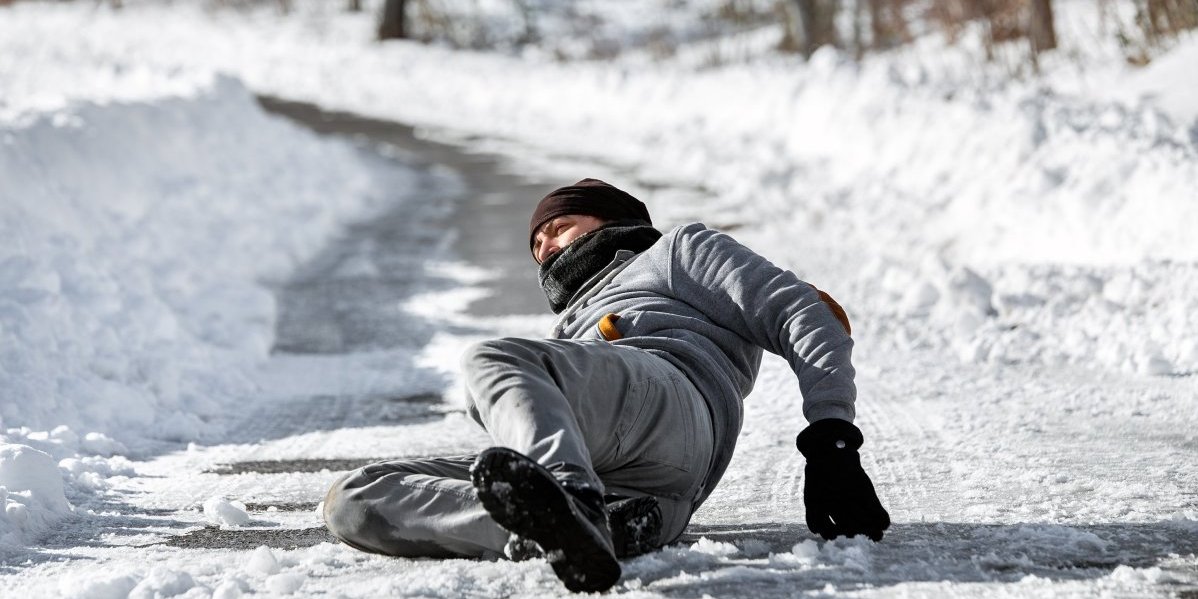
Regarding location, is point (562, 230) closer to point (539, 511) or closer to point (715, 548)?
point (715, 548)

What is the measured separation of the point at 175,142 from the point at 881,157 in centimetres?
509

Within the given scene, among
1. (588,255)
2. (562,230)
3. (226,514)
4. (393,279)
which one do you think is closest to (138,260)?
(393,279)

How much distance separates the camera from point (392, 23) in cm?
2917

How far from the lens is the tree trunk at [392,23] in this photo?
95.5ft

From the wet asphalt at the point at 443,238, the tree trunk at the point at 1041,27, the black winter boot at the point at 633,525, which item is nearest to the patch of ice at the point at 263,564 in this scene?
the black winter boot at the point at 633,525

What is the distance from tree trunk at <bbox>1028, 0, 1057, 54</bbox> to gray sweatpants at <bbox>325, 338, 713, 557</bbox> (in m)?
11.8

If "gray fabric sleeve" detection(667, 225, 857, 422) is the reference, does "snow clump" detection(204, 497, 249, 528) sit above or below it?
below

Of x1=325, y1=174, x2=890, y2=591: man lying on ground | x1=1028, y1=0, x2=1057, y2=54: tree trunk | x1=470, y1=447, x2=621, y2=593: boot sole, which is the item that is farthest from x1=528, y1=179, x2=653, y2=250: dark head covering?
x1=1028, y1=0, x2=1057, y2=54: tree trunk

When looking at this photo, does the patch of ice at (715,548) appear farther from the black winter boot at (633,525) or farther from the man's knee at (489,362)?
the man's knee at (489,362)

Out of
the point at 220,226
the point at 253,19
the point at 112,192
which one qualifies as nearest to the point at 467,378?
the point at 112,192

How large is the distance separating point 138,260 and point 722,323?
14.7 ft

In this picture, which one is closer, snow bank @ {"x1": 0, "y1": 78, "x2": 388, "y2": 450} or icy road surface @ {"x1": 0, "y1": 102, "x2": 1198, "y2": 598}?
icy road surface @ {"x1": 0, "y1": 102, "x2": 1198, "y2": 598}

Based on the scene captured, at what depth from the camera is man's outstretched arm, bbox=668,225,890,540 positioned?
302 centimetres

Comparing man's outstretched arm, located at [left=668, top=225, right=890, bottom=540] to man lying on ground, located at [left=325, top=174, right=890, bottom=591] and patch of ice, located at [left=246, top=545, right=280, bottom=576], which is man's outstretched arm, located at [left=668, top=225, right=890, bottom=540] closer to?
man lying on ground, located at [left=325, top=174, right=890, bottom=591]
